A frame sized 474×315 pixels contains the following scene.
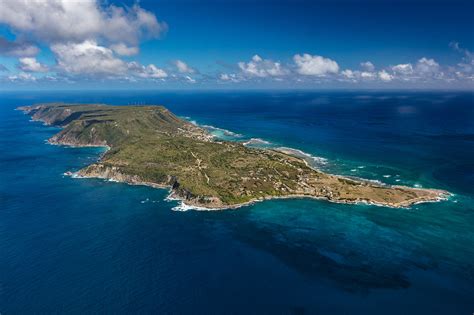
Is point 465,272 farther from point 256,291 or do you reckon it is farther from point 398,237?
point 256,291

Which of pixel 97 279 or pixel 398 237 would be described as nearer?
pixel 97 279

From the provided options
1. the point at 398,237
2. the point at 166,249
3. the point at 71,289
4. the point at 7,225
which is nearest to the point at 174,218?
the point at 166,249

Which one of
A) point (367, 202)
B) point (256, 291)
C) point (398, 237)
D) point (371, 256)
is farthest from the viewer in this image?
point (367, 202)

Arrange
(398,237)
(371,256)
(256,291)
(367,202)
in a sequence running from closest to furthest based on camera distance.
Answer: (256,291) < (371,256) < (398,237) < (367,202)

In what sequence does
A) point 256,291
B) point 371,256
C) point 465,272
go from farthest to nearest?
point 371,256, point 465,272, point 256,291

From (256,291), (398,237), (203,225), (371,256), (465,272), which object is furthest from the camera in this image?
(203,225)

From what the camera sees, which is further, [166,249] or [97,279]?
[166,249]

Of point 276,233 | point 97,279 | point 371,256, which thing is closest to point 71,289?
point 97,279

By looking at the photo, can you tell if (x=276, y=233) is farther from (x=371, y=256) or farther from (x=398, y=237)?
(x=398, y=237)

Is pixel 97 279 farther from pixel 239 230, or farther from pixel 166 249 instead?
pixel 239 230
